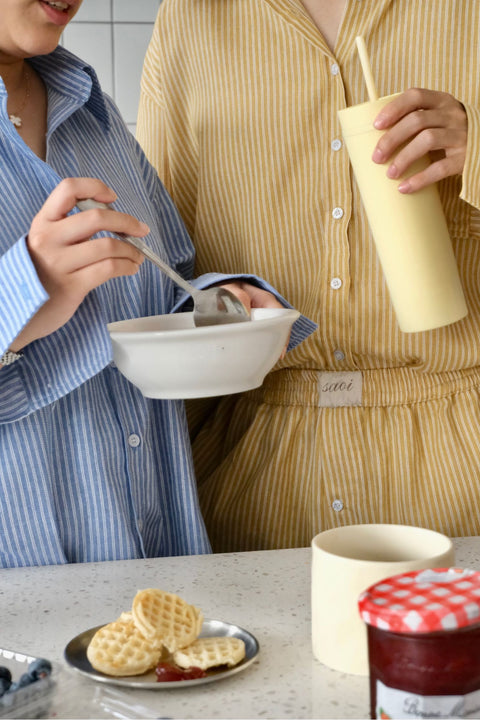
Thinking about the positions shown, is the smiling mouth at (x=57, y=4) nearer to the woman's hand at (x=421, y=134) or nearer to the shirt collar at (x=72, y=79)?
the shirt collar at (x=72, y=79)

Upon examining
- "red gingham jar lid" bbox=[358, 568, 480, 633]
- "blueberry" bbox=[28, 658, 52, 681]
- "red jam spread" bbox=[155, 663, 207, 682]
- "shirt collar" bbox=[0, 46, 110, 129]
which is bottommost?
"red jam spread" bbox=[155, 663, 207, 682]

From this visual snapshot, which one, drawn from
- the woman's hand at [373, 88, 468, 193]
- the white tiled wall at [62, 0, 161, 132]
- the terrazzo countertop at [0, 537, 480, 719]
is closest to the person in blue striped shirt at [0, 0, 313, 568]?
the terrazzo countertop at [0, 537, 480, 719]

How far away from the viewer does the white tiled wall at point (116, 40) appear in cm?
307

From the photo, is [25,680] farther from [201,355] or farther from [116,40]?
[116,40]

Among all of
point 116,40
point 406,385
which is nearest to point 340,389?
point 406,385

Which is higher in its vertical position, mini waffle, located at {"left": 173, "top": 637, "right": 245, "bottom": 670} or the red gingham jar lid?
the red gingham jar lid

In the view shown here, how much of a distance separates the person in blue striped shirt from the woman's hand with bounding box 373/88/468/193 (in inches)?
9.7

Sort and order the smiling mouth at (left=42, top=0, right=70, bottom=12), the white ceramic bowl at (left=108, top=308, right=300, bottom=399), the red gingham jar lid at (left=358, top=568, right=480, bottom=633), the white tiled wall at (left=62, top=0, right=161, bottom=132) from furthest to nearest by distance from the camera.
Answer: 1. the white tiled wall at (left=62, top=0, right=161, bottom=132)
2. the smiling mouth at (left=42, top=0, right=70, bottom=12)
3. the white ceramic bowl at (left=108, top=308, right=300, bottom=399)
4. the red gingham jar lid at (left=358, top=568, right=480, bottom=633)

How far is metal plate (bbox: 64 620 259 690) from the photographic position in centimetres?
68

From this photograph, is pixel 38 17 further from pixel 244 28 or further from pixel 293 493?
pixel 293 493

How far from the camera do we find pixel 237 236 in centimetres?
144

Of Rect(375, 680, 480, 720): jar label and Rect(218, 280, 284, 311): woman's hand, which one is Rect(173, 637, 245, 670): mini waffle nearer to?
Rect(375, 680, 480, 720): jar label

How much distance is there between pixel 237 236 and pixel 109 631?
0.83 meters

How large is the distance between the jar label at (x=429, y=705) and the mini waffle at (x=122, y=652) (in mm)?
200
